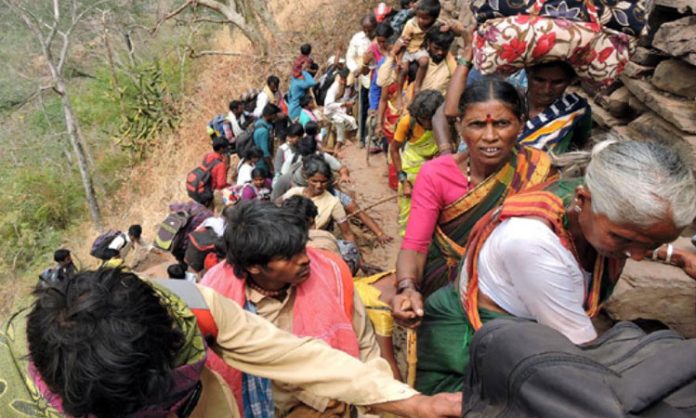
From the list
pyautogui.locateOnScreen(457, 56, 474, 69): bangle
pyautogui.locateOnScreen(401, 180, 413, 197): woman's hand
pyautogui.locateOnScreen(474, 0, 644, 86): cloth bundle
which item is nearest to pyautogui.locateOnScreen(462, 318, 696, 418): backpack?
pyautogui.locateOnScreen(474, 0, 644, 86): cloth bundle

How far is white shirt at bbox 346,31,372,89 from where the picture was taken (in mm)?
6781

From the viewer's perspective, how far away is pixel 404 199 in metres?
3.44

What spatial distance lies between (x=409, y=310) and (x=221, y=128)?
21.0ft

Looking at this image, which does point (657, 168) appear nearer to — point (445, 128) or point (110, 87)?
point (445, 128)

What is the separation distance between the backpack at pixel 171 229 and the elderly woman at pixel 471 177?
3124mm

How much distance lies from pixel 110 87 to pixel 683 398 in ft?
49.8

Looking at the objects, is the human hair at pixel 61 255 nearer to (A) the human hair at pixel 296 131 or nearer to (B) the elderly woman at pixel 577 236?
(A) the human hair at pixel 296 131

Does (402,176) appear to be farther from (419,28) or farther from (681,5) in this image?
(681,5)

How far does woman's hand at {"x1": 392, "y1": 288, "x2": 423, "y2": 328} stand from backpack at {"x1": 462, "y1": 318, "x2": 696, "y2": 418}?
1.03 meters

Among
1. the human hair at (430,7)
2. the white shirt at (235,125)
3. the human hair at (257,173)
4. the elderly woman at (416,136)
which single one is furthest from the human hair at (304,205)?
the white shirt at (235,125)

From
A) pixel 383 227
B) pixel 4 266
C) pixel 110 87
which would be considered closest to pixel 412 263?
pixel 383 227

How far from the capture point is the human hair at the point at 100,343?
3.46 feet

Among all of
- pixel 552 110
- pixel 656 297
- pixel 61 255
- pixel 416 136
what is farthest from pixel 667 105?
pixel 61 255

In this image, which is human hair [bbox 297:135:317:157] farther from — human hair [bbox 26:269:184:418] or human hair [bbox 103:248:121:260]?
human hair [bbox 26:269:184:418]
